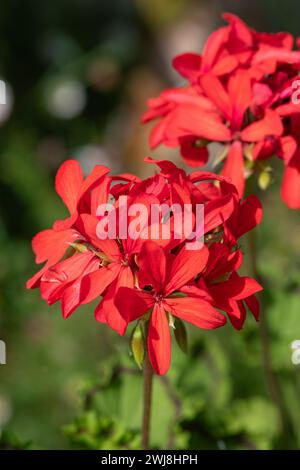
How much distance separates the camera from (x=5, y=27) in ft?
15.2

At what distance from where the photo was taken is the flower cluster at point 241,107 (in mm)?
1633

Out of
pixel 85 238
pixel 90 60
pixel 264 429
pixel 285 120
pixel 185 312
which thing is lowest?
pixel 264 429

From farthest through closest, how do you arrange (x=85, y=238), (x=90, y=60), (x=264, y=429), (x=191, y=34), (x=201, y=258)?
1. (x=191, y=34)
2. (x=90, y=60)
3. (x=264, y=429)
4. (x=85, y=238)
5. (x=201, y=258)

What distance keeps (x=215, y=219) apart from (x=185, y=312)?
0.59ft

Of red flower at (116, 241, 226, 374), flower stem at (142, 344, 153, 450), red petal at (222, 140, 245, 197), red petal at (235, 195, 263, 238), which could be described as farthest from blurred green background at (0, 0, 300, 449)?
red flower at (116, 241, 226, 374)

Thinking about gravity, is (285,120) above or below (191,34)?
below

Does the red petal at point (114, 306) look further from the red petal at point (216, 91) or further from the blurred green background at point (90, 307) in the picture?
the blurred green background at point (90, 307)

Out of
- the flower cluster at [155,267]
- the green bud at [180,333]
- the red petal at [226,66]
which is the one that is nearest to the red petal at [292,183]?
the red petal at [226,66]

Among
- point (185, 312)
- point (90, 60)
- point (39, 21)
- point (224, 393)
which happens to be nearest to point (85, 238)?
point (185, 312)

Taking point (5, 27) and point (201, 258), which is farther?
point (5, 27)

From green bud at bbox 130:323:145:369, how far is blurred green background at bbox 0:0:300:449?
0.58 m

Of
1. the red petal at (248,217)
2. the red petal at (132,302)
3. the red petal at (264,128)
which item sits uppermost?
the red petal at (264,128)

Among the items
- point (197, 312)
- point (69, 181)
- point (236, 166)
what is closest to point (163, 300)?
point (197, 312)

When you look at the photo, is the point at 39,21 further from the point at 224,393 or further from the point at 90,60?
the point at 224,393
